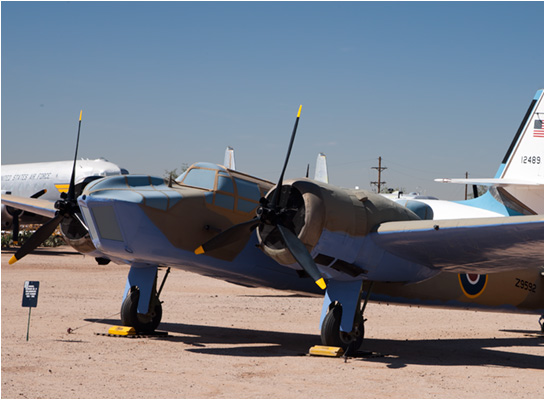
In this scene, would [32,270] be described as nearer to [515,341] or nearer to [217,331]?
[217,331]

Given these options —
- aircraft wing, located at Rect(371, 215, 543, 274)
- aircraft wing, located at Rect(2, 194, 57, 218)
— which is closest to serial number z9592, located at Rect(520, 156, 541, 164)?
aircraft wing, located at Rect(371, 215, 543, 274)

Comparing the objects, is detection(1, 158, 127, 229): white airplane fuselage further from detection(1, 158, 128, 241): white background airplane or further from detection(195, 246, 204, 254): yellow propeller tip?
detection(195, 246, 204, 254): yellow propeller tip

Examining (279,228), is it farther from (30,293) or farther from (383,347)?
(30,293)

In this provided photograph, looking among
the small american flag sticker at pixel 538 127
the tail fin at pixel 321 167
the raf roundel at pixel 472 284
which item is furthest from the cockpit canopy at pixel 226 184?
the tail fin at pixel 321 167

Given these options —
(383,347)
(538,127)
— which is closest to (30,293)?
(383,347)

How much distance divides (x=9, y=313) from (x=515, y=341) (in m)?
14.1

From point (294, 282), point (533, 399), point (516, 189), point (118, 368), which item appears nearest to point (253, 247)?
point (294, 282)

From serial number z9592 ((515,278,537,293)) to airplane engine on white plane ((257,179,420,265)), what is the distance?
4.94 m

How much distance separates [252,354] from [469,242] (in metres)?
4.93

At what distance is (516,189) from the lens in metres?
30.2

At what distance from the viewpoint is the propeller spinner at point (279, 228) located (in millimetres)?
13047

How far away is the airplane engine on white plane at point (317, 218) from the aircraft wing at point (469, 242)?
477 mm

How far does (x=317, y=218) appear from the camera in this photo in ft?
43.1

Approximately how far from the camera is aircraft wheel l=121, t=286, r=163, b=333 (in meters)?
16.7
